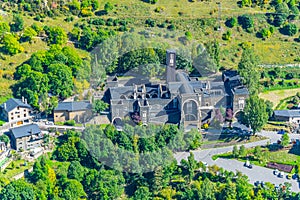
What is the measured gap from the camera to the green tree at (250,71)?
52406mm

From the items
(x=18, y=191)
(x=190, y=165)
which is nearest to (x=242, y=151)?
(x=190, y=165)

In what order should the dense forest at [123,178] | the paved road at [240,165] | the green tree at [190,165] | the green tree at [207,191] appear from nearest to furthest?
the dense forest at [123,178], the green tree at [207,191], the green tree at [190,165], the paved road at [240,165]

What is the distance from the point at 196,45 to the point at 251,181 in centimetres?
1821

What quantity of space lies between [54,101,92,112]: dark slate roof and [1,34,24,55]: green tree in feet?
26.9

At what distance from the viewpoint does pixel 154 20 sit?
62188mm

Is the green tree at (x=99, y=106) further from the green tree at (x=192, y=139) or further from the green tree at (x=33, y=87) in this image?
the green tree at (x=192, y=139)

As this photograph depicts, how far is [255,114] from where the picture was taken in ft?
157

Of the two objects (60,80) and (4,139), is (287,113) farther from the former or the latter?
(4,139)

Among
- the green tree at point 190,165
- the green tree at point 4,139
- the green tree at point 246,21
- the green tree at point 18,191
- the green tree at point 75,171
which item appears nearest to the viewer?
the green tree at point 18,191

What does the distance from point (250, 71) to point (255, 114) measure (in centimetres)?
627

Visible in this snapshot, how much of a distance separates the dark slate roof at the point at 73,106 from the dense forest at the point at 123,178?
365 cm

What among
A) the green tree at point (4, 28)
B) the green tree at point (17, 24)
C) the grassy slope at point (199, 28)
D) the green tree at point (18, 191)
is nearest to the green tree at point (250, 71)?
Result: the grassy slope at point (199, 28)

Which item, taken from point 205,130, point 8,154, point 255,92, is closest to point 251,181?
point 205,130

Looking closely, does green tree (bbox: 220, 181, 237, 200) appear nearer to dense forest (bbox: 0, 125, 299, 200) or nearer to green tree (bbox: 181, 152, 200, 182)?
dense forest (bbox: 0, 125, 299, 200)
